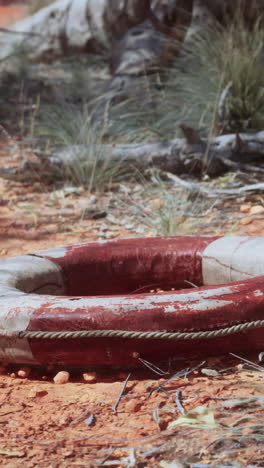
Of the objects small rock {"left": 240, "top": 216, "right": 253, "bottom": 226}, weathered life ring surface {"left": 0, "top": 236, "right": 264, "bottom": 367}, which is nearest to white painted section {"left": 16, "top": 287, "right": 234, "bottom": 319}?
weathered life ring surface {"left": 0, "top": 236, "right": 264, "bottom": 367}

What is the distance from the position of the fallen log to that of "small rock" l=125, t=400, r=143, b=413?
2.81 meters

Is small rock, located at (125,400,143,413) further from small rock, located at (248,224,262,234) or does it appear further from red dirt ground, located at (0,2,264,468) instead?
small rock, located at (248,224,262,234)

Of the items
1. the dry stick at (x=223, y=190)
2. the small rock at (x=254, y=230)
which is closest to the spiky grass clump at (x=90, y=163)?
the dry stick at (x=223, y=190)

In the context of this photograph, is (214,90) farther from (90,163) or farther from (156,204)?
(156,204)

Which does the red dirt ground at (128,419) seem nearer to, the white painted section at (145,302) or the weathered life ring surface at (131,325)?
the weathered life ring surface at (131,325)

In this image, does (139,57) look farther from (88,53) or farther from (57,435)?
(57,435)

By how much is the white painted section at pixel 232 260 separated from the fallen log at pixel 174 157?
1.95 m

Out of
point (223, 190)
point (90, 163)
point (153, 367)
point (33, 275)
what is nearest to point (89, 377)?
point (153, 367)

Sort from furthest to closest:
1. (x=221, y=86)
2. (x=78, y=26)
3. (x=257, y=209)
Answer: (x=78, y=26)
(x=221, y=86)
(x=257, y=209)

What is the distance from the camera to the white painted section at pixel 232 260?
2707 millimetres

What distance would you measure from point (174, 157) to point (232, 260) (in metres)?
2.17

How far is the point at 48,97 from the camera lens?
23.6 ft

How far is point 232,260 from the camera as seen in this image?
2764 millimetres

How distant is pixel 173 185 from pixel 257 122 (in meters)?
1.00
